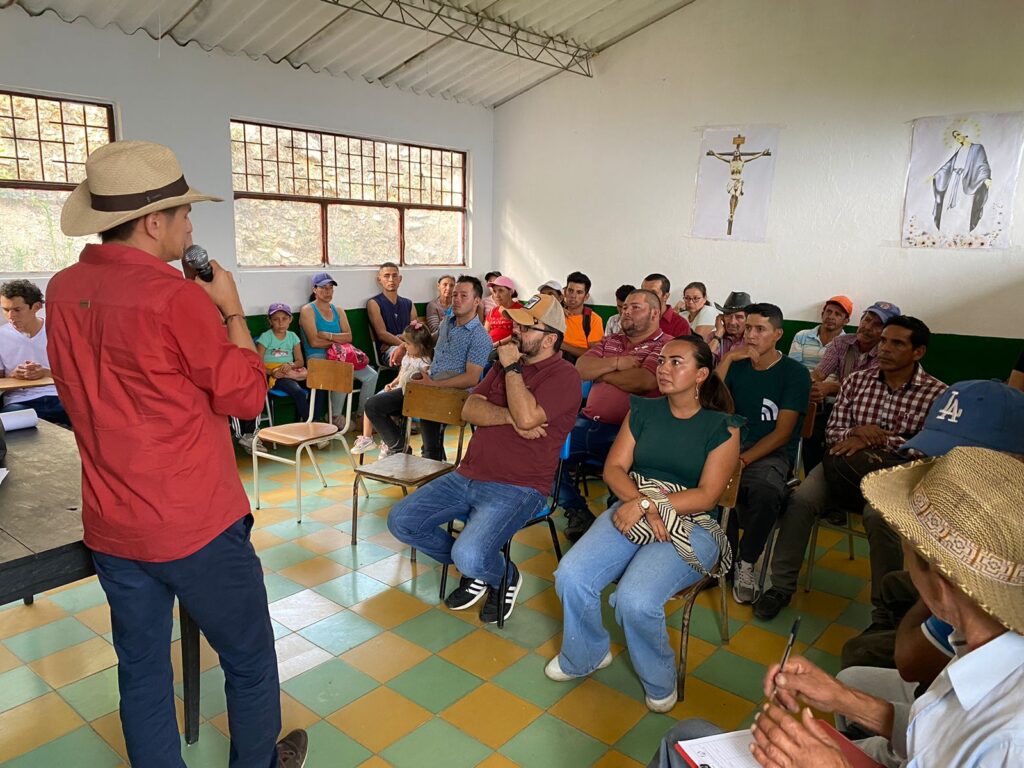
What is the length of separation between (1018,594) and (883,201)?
17.5 feet

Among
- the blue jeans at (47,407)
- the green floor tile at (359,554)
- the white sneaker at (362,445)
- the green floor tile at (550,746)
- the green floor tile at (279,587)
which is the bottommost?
the green floor tile at (550,746)

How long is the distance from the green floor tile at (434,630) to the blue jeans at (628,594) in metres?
0.49

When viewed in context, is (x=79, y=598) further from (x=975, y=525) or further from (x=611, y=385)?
(x=975, y=525)

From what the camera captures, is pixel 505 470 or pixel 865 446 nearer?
pixel 505 470

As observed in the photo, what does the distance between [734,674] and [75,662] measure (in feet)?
7.97

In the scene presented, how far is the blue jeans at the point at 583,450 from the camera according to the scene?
11.9ft

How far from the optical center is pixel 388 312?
667cm

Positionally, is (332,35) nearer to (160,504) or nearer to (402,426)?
(402,426)

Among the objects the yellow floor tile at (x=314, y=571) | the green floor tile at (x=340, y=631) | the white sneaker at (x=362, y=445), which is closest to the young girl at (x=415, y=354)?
the white sneaker at (x=362, y=445)

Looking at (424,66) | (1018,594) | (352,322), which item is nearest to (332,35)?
(424,66)

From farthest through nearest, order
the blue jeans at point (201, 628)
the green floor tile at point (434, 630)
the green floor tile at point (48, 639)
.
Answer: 1. the green floor tile at point (434, 630)
2. the green floor tile at point (48, 639)
3. the blue jeans at point (201, 628)

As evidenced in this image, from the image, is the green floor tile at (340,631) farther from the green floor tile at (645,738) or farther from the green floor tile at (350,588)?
the green floor tile at (645,738)

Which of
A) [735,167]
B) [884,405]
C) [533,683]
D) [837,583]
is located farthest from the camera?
[735,167]

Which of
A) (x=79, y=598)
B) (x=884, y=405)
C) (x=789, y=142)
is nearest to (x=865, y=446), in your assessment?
(x=884, y=405)
